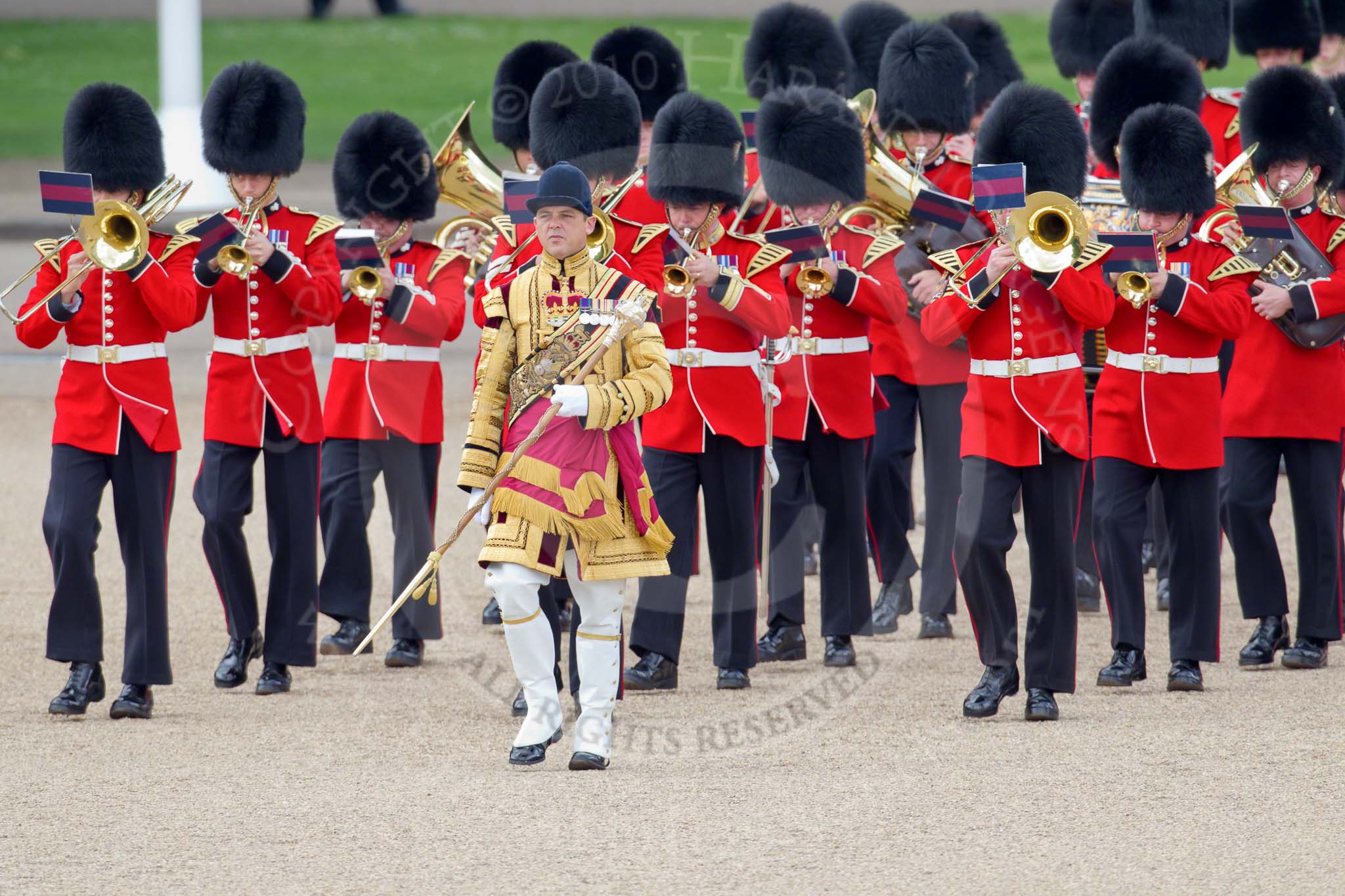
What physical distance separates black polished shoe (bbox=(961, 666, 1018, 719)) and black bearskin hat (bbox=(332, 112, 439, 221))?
2.04 meters

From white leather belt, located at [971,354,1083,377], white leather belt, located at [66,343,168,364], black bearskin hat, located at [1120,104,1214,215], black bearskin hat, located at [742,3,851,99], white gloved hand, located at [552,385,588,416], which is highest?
black bearskin hat, located at [742,3,851,99]

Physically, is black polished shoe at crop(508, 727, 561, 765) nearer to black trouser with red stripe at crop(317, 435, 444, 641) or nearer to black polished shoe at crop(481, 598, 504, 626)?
black trouser with red stripe at crop(317, 435, 444, 641)

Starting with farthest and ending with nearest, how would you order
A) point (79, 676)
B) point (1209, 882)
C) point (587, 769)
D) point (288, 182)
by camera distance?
point (288, 182) < point (79, 676) < point (587, 769) < point (1209, 882)

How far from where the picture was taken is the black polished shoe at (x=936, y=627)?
588cm

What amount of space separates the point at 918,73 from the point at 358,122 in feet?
5.96

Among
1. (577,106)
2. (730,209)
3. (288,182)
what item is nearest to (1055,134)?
(730,209)

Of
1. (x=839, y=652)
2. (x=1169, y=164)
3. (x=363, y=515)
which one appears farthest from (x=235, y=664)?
(x=1169, y=164)

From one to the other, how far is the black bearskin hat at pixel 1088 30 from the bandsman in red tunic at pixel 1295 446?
2531 millimetres

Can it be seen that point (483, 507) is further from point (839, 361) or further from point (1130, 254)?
point (1130, 254)

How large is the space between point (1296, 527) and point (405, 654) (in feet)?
7.52

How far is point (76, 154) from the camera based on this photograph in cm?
514

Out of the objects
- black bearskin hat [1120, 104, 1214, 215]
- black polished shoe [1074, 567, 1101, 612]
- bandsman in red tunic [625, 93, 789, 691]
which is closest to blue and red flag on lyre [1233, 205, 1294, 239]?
black bearskin hat [1120, 104, 1214, 215]

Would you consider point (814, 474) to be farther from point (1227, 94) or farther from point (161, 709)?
point (1227, 94)

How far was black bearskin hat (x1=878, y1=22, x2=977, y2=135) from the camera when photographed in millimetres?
6645
